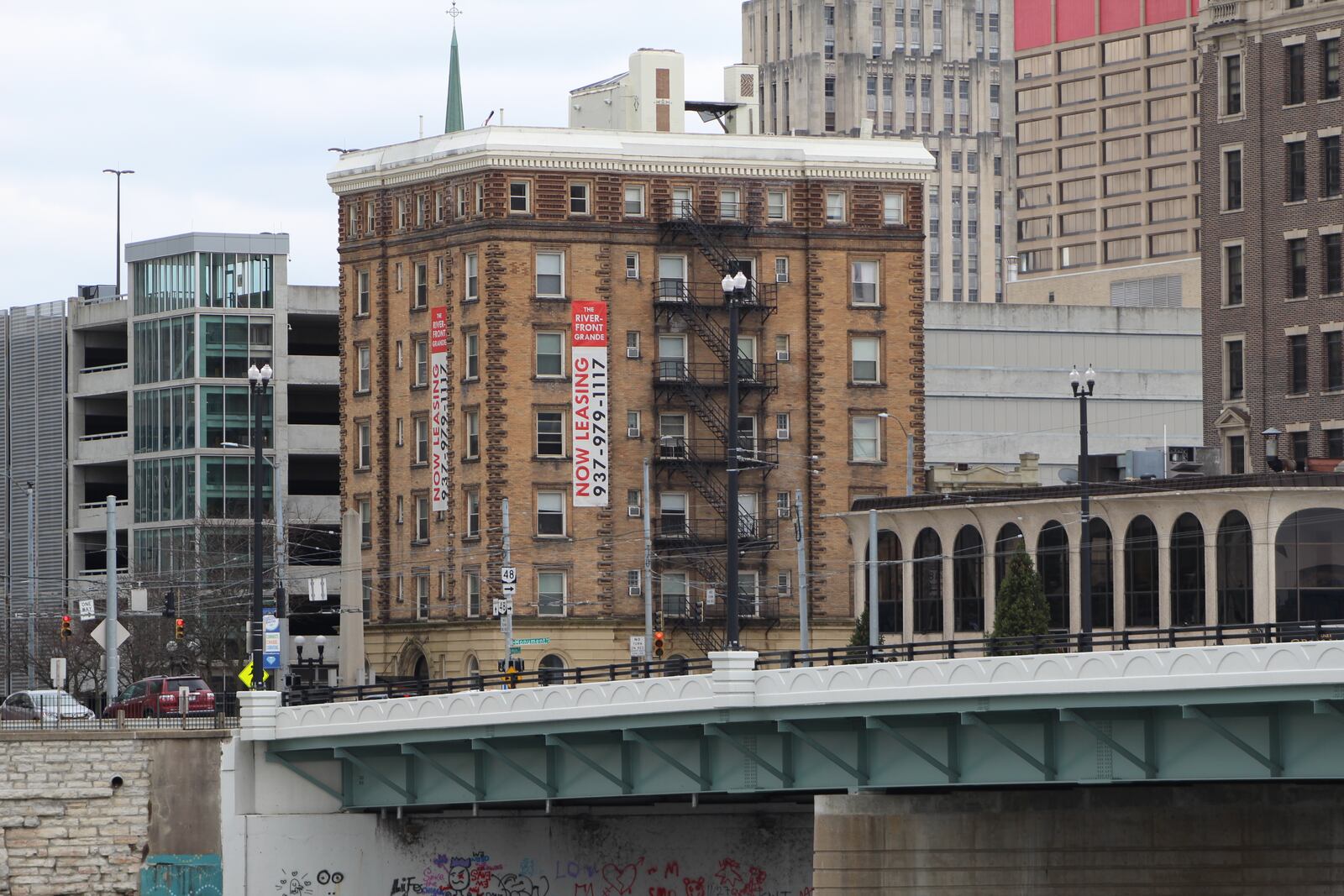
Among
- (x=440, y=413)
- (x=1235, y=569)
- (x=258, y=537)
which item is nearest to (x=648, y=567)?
(x=440, y=413)

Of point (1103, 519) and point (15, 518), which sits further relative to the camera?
point (15, 518)

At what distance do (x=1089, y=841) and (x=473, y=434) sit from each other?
175ft

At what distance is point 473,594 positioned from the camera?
4252 inches

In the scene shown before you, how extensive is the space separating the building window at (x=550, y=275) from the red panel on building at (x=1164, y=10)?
319ft

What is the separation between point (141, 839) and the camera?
69.5 m

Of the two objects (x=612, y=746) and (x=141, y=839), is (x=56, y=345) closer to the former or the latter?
(x=141, y=839)

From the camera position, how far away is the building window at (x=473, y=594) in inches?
4240

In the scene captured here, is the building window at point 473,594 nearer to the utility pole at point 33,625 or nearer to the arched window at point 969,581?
the arched window at point 969,581

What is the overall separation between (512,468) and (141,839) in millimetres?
39175

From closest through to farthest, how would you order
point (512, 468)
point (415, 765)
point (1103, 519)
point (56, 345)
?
1. point (415, 765)
2. point (1103, 519)
3. point (512, 468)
4. point (56, 345)

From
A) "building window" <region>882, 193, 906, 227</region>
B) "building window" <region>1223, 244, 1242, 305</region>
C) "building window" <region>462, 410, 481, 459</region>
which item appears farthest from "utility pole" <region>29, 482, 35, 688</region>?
"building window" <region>1223, 244, 1242, 305</region>

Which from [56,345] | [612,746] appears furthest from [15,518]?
[612,746]

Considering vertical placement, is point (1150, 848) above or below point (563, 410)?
below

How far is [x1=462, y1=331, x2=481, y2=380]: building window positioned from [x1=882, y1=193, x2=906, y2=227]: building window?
16.5 metres
